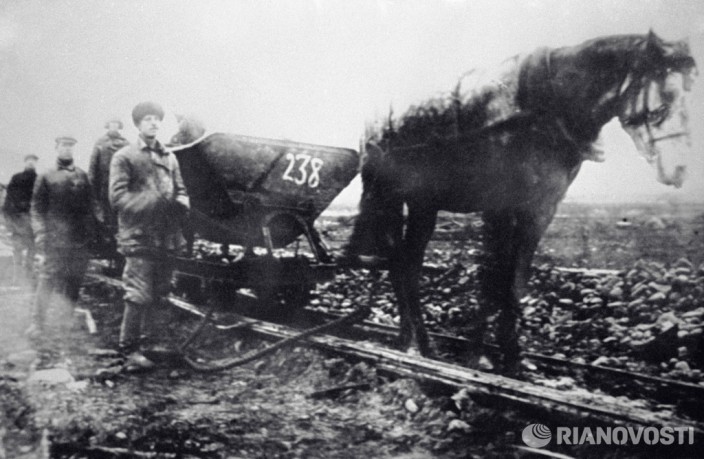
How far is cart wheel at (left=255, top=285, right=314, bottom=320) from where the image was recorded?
16.4 feet

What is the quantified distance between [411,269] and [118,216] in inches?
85.5

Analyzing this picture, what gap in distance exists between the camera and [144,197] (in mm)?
3822

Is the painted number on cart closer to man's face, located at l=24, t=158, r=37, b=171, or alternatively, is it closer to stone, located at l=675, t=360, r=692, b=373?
man's face, located at l=24, t=158, r=37, b=171

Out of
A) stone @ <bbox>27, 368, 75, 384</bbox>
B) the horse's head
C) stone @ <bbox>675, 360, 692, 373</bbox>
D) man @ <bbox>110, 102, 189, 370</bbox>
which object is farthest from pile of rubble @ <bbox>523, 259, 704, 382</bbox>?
stone @ <bbox>27, 368, 75, 384</bbox>

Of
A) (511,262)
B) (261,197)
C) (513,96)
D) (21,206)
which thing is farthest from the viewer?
(21,206)

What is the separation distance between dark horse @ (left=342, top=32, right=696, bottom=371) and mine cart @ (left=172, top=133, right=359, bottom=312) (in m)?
0.34

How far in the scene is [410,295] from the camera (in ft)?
13.6

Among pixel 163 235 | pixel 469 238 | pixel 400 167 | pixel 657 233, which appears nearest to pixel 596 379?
pixel 400 167

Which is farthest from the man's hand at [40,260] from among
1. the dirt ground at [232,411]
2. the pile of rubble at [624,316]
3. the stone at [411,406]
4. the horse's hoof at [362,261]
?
the pile of rubble at [624,316]

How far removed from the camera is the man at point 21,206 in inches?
187

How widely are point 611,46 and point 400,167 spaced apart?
158 cm

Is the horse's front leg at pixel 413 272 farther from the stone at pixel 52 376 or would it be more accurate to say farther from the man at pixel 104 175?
the man at pixel 104 175

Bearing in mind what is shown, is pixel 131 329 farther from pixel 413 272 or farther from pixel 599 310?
pixel 599 310

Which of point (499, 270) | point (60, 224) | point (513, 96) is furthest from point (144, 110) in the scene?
point (499, 270)
